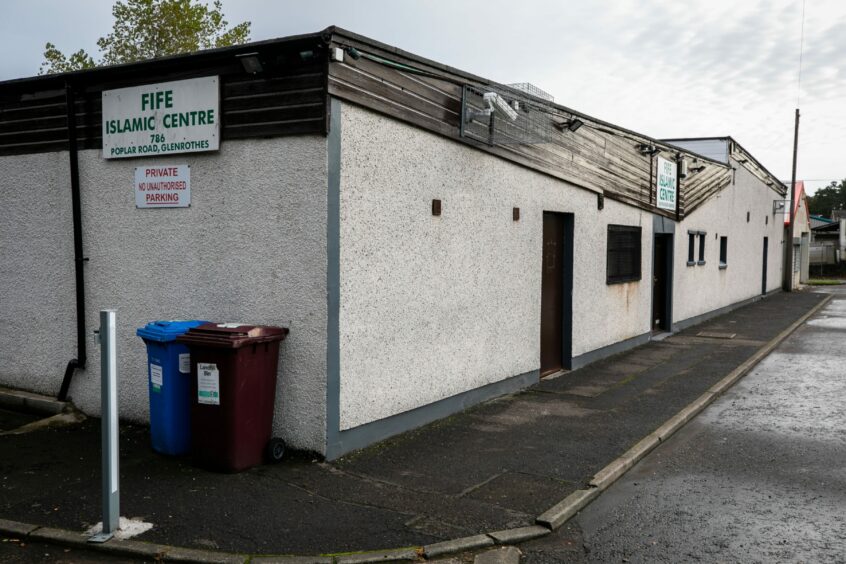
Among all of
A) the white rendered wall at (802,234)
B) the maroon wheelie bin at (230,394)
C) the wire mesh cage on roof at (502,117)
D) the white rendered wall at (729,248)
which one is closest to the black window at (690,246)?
the white rendered wall at (729,248)

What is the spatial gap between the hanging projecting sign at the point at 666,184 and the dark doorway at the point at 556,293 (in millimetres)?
4979

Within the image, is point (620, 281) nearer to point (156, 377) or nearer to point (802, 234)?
point (156, 377)

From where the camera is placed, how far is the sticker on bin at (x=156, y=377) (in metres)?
6.25

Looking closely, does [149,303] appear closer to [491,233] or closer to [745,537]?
[491,233]

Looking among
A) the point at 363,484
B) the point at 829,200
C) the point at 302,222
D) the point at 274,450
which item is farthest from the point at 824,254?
the point at 829,200

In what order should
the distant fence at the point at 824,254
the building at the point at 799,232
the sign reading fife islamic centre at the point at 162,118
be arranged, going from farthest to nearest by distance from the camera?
the distant fence at the point at 824,254
the building at the point at 799,232
the sign reading fife islamic centre at the point at 162,118

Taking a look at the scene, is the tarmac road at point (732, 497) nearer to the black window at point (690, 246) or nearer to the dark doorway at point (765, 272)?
the black window at point (690, 246)

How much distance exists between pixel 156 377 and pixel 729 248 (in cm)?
1896

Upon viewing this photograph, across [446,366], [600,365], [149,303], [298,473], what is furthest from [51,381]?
[600,365]

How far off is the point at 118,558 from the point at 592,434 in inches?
188

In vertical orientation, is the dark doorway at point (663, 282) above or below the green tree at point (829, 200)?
below

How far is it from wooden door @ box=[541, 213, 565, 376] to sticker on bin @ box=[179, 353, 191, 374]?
5.55 meters

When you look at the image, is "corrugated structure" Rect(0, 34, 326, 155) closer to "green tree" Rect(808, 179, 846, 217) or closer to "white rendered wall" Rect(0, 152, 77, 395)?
"white rendered wall" Rect(0, 152, 77, 395)

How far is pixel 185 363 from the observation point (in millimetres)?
6191
